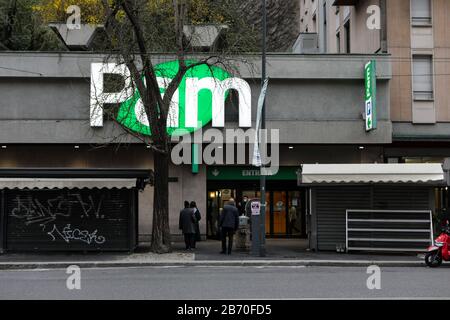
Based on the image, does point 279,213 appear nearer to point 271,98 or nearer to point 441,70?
point 271,98

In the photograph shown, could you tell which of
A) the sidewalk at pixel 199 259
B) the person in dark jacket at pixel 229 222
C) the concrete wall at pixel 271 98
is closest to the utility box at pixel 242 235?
the sidewalk at pixel 199 259

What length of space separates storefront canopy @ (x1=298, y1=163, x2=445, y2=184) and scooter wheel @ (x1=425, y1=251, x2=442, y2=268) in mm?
3312

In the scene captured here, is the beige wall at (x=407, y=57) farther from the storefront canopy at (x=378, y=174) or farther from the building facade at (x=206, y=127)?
the storefront canopy at (x=378, y=174)

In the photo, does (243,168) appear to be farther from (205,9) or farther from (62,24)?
(62,24)

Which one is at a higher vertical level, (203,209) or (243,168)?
(243,168)

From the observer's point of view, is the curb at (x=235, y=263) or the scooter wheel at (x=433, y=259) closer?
the scooter wheel at (x=433, y=259)

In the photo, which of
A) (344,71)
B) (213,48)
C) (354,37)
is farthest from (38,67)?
(354,37)

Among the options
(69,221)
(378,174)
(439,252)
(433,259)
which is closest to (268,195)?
(378,174)

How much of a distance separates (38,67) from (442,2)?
17032 mm

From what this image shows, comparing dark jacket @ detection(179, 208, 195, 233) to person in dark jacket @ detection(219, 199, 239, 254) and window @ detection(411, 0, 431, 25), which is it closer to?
person in dark jacket @ detection(219, 199, 239, 254)

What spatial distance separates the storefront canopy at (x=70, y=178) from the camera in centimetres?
1877

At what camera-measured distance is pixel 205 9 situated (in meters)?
29.4

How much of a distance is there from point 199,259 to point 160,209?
226 centimetres

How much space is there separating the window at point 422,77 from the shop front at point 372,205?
709 centimetres
